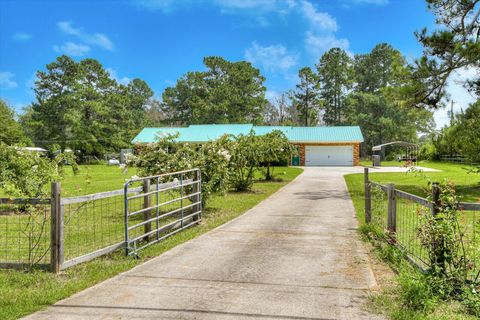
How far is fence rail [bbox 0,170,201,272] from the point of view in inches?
219

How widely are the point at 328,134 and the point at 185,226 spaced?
3791 cm

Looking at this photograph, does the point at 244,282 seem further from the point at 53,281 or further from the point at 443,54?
the point at 443,54

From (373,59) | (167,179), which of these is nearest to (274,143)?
(167,179)

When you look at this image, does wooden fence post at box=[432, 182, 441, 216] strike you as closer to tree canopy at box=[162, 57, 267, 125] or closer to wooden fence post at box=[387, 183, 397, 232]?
wooden fence post at box=[387, 183, 397, 232]

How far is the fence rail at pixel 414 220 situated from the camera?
14.9 ft

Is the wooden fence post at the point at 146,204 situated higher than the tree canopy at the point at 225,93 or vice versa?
the tree canopy at the point at 225,93

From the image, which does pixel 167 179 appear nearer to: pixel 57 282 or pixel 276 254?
pixel 276 254

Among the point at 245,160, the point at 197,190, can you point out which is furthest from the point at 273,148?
the point at 197,190

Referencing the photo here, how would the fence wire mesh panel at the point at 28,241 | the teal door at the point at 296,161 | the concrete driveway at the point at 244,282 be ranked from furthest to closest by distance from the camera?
the teal door at the point at 296,161
the fence wire mesh panel at the point at 28,241
the concrete driveway at the point at 244,282

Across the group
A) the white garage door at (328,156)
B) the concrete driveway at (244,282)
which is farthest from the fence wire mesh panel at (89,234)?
the white garage door at (328,156)

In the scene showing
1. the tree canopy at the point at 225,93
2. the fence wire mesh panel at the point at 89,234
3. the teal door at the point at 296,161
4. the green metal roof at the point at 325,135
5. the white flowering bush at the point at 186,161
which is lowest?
the fence wire mesh panel at the point at 89,234

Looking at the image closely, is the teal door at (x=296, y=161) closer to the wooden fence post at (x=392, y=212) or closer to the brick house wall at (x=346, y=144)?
the brick house wall at (x=346, y=144)

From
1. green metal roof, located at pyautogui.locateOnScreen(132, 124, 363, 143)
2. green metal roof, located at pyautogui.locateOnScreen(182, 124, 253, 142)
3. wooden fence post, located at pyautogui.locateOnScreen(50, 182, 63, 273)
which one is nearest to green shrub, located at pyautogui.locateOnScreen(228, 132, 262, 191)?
wooden fence post, located at pyautogui.locateOnScreen(50, 182, 63, 273)

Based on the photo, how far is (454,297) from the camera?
4.54m
